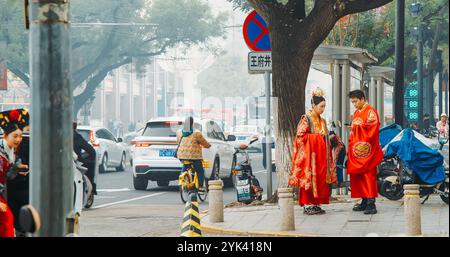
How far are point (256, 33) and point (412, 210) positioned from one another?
6014 millimetres

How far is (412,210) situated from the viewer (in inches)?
437

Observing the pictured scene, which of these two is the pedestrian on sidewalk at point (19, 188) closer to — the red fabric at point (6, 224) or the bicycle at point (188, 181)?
the red fabric at point (6, 224)

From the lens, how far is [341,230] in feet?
40.6

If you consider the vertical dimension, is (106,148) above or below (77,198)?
below

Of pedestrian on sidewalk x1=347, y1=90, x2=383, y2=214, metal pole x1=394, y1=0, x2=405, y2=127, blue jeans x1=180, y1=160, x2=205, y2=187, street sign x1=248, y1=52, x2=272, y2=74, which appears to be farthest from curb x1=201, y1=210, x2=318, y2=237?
metal pole x1=394, y1=0, x2=405, y2=127

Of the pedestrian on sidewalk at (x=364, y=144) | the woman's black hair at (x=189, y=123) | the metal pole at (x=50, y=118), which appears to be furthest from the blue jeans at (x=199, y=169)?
the metal pole at (x=50, y=118)

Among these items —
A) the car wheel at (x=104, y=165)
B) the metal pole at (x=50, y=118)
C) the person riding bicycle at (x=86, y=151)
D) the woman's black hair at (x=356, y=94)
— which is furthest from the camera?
the car wheel at (x=104, y=165)

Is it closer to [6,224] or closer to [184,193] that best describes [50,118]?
[6,224]

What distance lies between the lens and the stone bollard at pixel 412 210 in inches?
435

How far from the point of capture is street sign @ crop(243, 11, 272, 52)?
53.3 feet

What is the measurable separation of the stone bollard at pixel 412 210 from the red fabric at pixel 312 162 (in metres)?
2.53

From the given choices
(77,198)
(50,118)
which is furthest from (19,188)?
(50,118)
